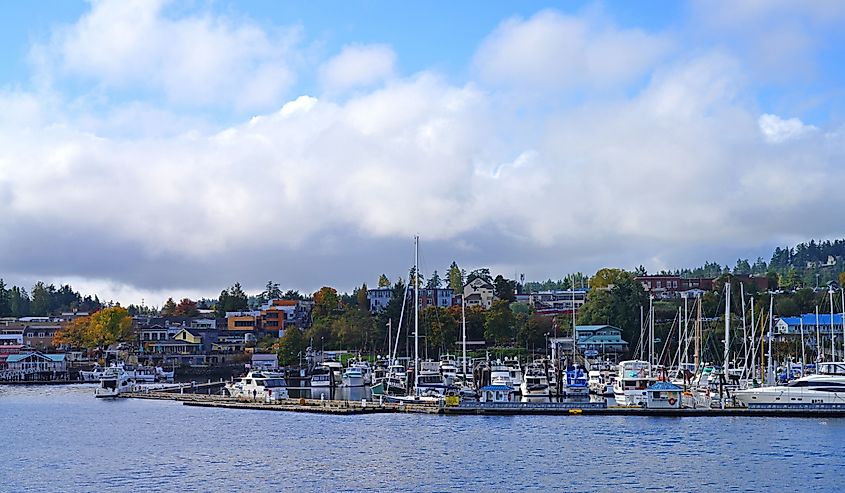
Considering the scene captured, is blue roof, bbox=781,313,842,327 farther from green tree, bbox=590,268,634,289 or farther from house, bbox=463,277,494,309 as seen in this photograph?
house, bbox=463,277,494,309

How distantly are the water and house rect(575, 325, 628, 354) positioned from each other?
63602 millimetres

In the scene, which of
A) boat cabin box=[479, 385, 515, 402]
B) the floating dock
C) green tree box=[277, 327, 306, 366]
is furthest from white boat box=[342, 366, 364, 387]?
green tree box=[277, 327, 306, 366]

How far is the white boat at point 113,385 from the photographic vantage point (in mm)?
89438

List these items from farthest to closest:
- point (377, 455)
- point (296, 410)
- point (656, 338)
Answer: point (656, 338)
point (296, 410)
point (377, 455)

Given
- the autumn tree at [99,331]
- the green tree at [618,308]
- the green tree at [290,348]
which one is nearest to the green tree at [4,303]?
the autumn tree at [99,331]

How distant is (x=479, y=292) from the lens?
569 ft

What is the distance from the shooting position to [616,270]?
15738 cm

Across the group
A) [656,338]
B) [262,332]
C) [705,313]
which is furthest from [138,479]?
[262,332]

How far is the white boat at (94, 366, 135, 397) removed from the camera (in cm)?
8944

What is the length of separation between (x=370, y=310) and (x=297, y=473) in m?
122

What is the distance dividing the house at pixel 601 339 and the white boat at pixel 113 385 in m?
54.2

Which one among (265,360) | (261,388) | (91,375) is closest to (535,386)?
(261,388)

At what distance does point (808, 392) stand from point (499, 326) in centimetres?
7064

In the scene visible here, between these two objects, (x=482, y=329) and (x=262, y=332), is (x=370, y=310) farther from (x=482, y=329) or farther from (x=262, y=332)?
(x=482, y=329)
